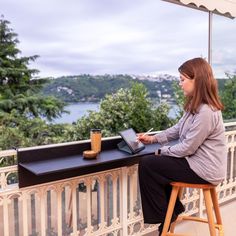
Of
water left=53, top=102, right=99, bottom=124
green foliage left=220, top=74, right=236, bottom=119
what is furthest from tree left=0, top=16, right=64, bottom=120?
green foliage left=220, top=74, right=236, bottom=119

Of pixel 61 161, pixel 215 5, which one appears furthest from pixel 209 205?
pixel 215 5

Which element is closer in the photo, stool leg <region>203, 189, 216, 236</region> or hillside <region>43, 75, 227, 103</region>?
stool leg <region>203, 189, 216, 236</region>

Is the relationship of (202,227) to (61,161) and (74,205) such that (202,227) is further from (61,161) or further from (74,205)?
(61,161)

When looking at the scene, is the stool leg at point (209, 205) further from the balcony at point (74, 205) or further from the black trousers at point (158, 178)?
the balcony at point (74, 205)

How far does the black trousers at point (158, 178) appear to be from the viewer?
2031 mm

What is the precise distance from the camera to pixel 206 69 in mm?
1964

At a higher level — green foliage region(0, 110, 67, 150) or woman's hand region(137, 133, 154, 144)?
green foliage region(0, 110, 67, 150)

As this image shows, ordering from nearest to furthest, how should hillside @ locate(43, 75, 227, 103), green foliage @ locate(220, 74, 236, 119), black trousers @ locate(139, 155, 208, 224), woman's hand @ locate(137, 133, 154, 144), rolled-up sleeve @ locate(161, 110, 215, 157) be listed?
1. rolled-up sleeve @ locate(161, 110, 215, 157)
2. black trousers @ locate(139, 155, 208, 224)
3. woman's hand @ locate(137, 133, 154, 144)
4. hillside @ locate(43, 75, 227, 103)
5. green foliage @ locate(220, 74, 236, 119)

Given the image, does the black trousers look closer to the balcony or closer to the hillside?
the balcony

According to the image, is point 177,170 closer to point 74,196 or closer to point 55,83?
point 74,196

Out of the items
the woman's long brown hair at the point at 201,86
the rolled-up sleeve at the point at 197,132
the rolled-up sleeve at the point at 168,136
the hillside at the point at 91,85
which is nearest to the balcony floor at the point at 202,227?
the rolled-up sleeve at the point at 168,136

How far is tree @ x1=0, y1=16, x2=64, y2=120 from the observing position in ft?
7.66

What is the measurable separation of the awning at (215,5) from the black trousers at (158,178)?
1386mm

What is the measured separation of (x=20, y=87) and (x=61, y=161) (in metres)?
0.77
